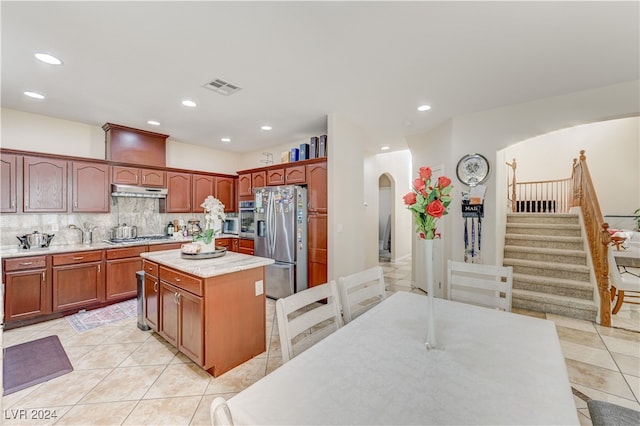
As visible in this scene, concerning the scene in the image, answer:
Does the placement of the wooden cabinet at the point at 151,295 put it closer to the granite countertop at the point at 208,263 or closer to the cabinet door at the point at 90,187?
the granite countertop at the point at 208,263

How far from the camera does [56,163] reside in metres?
3.63

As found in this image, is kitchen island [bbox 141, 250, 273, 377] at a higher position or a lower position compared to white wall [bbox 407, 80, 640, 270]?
lower

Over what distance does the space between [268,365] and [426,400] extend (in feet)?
6.11

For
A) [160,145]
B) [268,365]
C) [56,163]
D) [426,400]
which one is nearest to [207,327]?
[268,365]

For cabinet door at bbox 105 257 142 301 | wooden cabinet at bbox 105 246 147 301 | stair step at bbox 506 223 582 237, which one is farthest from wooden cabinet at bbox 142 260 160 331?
stair step at bbox 506 223 582 237

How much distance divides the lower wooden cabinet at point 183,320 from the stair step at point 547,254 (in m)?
4.69

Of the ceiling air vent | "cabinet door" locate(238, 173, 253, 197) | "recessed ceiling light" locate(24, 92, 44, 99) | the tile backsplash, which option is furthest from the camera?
"cabinet door" locate(238, 173, 253, 197)

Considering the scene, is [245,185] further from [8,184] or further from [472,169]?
[472,169]

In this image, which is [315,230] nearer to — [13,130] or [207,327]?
[207,327]

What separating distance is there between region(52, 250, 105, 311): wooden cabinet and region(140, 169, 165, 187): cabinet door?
131 cm

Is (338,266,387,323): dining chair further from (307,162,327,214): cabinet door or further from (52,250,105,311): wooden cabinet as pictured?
(52,250,105,311): wooden cabinet

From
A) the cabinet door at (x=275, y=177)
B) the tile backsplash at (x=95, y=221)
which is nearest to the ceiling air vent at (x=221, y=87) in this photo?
the cabinet door at (x=275, y=177)

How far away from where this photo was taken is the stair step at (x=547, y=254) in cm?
397

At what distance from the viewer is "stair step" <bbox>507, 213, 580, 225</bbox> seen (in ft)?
15.4
